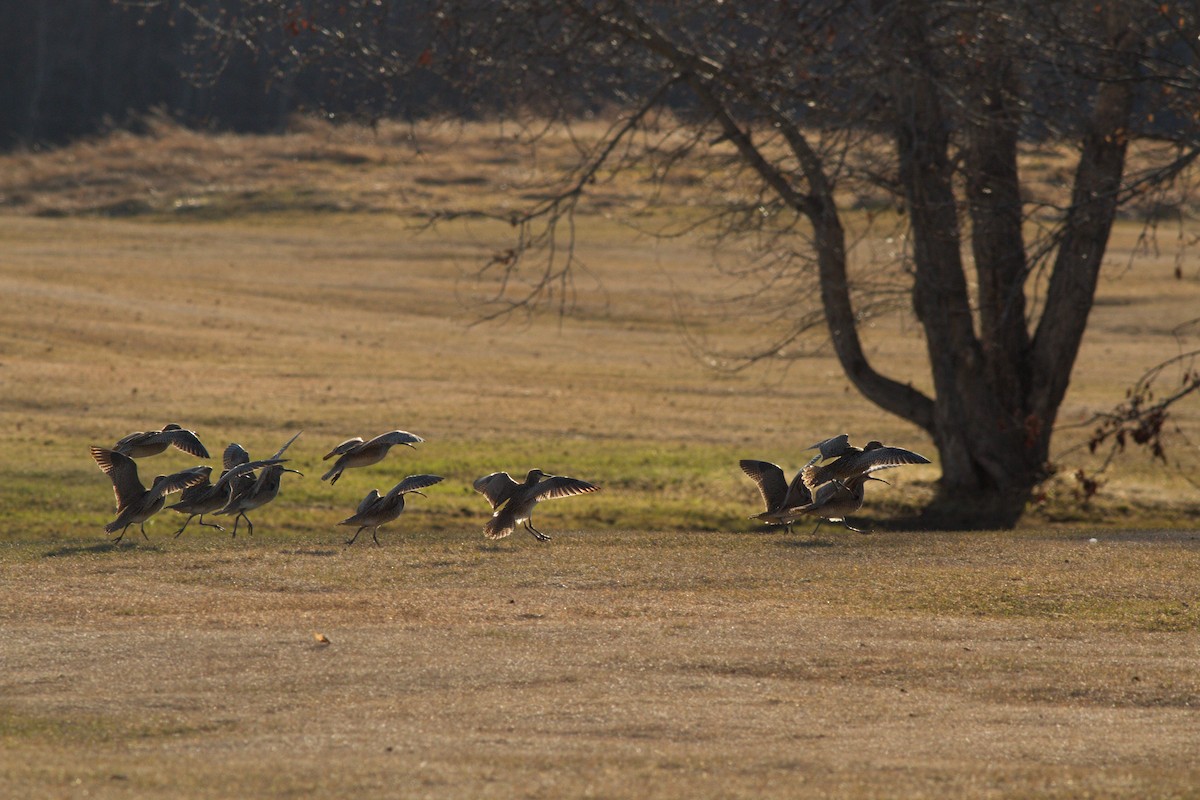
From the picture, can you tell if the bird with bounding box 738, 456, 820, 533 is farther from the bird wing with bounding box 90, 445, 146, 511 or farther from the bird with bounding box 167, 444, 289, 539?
the bird wing with bounding box 90, 445, 146, 511

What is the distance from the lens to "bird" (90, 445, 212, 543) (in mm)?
11312

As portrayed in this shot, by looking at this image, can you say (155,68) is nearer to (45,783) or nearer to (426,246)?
(426,246)

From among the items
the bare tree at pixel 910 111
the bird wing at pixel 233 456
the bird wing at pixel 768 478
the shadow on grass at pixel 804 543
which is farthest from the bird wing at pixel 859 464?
the bird wing at pixel 233 456

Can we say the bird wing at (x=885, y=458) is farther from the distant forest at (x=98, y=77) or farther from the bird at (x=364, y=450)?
the distant forest at (x=98, y=77)

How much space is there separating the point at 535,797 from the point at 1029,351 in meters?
13.7

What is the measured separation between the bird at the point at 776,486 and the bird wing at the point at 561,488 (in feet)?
4.79

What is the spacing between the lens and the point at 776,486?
1204cm

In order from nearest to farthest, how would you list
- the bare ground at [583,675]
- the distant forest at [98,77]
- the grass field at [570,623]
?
1. the bare ground at [583,675]
2. the grass field at [570,623]
3. the distant forest at [98,77]

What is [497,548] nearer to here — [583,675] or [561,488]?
[561,488]

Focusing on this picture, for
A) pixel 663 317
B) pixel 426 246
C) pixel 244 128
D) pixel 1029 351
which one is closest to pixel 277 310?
pixel 663 317

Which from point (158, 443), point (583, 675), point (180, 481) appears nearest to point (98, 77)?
point (158, 443)

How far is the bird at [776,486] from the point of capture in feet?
39.2

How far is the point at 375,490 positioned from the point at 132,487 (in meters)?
1.67

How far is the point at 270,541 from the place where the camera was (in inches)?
471
